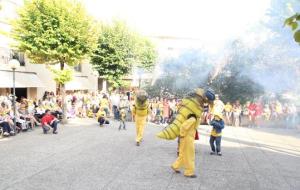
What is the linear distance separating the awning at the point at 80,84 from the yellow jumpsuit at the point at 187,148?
80.6 ft

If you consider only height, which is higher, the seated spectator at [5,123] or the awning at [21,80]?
the awning at [21,80]

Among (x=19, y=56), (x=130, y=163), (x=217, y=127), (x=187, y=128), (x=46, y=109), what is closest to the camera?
(x=187, y=128)

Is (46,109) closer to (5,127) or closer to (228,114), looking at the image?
(5,127)

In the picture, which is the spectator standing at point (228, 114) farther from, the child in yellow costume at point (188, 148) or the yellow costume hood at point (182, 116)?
the child in yellow costume at point (188, 148)

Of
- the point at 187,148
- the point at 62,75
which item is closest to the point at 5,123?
the point at 62,75

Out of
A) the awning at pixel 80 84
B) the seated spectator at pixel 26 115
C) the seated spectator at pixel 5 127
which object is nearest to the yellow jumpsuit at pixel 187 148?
the seated spectator at pixel 5 127

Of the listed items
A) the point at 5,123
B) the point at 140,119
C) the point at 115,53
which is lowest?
the point at 5,123

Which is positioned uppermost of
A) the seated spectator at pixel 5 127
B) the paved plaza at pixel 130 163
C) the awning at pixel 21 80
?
the awning at pixel 21 80

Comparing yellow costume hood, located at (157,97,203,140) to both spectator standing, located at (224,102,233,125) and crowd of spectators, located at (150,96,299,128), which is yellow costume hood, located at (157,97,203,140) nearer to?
crowd of spectators, located at (150,96,299,128)

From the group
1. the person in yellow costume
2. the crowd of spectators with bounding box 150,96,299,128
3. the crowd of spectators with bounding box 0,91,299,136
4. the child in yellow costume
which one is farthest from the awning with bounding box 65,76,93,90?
the child in yellow costume

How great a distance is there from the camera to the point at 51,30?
649 inches

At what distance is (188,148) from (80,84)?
1080 inches

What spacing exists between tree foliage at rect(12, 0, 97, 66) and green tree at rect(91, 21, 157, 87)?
13.1m

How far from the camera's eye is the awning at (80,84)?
32097mm
